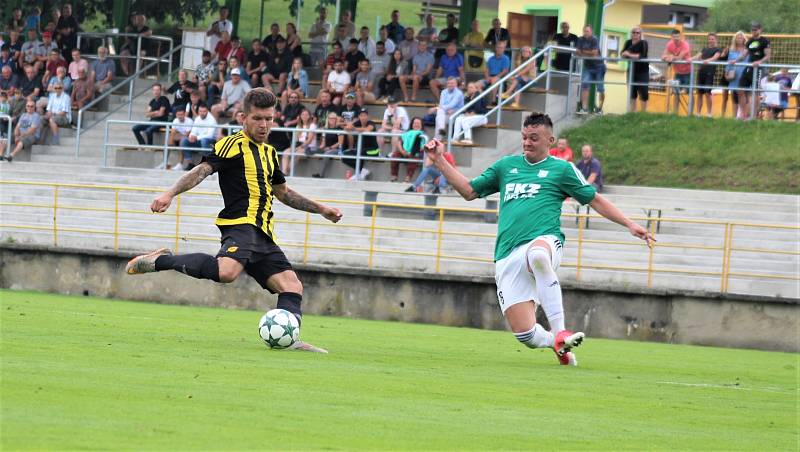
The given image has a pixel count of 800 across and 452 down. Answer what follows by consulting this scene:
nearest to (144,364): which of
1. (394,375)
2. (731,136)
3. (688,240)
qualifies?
(394,375)

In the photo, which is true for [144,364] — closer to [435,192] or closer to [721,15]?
[435,192]

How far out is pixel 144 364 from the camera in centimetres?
932

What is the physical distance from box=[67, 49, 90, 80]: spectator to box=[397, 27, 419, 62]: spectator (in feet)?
24.2

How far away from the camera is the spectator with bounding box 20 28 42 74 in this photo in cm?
3285

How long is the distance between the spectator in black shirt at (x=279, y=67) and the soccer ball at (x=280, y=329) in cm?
1882

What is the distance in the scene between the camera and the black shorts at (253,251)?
11.2m

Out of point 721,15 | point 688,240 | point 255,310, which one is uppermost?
point 721,15

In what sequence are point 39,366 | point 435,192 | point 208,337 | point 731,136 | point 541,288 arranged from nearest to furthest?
point 39,366 < point 541,288 < point 208,337 < point 435,192 < point 731,136

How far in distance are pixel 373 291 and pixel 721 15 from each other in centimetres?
5044

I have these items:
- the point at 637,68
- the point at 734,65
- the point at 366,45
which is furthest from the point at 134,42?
the point at 734,65

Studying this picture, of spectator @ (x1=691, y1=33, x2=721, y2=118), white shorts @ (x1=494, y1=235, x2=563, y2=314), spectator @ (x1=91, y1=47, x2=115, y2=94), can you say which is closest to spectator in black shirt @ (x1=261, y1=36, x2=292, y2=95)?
spectator @ (x1=91, y1=47, x2=115, y2=94)

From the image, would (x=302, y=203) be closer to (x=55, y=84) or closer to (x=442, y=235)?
(x=442, y=235)

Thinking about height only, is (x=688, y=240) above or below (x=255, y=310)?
above

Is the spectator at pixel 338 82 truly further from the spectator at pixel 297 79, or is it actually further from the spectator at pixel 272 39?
the spectator at pixel 272 39
